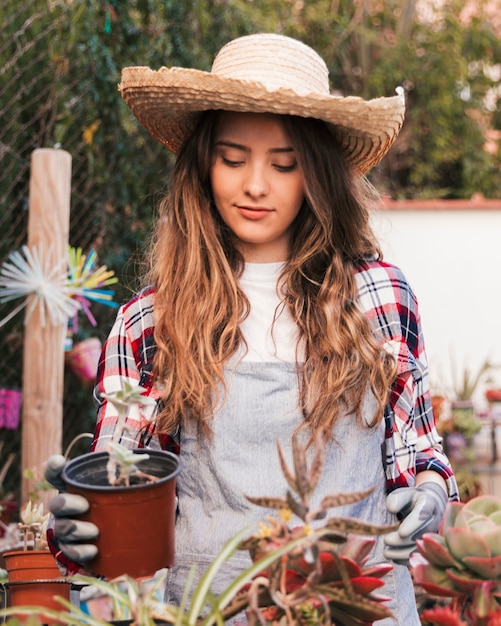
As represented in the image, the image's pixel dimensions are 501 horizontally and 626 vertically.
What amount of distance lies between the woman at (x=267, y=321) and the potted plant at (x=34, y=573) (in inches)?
8.6

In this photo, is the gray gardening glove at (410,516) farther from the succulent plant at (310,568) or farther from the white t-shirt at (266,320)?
the white t-shirt at (266,320)

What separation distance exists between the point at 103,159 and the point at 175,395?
2.21 metres

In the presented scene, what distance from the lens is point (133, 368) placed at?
163 cm

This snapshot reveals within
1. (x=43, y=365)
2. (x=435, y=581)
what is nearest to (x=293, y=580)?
(x=435, y=581)

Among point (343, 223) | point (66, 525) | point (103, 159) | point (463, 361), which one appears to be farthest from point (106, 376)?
point (463, 361)

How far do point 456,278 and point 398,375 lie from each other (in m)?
4.34

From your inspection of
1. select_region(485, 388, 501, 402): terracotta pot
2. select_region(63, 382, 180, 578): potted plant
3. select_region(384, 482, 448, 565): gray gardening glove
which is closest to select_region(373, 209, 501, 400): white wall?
select_region(485, 388, 501, 402): terracotta pot

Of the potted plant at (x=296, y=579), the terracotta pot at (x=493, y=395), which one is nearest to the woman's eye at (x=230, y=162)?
the potted plant at (x=296, y=579)

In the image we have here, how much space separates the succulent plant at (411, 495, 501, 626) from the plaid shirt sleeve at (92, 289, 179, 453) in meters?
0.74

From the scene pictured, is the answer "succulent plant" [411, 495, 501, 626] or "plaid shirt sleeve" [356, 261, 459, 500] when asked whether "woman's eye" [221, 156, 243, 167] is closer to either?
"plaid shirt sleeve" [356, 261, 459, 500]

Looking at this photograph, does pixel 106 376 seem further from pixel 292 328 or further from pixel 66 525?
pixel 66 525

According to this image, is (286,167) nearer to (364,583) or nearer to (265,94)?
(265,94)

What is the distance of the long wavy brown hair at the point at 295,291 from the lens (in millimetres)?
1563

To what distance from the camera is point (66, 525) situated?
922mm
